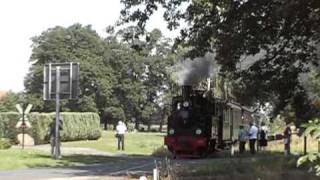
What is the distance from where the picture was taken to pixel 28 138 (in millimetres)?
47719

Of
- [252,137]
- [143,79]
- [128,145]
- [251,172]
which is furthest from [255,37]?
[143,79]

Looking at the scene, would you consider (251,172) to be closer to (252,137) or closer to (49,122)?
(252,137)

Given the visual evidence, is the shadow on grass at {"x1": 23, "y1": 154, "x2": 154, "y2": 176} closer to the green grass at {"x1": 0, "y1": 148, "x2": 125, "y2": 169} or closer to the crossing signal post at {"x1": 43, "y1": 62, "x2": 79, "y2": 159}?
the green grass at {"x1": 0, "y1": 148, "x2": 125, "y2": 169}

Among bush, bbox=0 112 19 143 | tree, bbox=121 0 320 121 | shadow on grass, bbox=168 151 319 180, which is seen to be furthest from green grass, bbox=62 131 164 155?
shadow on grass, bbox=168 151 319 180

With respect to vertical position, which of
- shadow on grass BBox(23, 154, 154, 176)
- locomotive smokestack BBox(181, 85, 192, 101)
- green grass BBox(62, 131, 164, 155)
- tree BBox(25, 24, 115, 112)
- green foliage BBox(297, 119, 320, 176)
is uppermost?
tree BBox(25, 24, 115, 112)

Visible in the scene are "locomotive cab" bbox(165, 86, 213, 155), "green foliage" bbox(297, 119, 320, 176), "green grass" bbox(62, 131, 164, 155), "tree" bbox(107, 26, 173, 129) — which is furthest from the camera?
"tree" bbox(107, 26, 173, 129)

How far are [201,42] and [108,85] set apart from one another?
257ft

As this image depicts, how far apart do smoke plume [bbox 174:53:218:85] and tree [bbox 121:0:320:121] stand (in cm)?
834

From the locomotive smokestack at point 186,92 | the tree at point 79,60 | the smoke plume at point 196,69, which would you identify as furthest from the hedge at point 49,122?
the tree at point 79,60

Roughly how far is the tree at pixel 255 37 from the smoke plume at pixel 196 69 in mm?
8341

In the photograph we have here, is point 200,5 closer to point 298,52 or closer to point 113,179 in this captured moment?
point 298,52

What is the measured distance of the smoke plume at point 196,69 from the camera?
3600cm

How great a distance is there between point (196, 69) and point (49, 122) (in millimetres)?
16696

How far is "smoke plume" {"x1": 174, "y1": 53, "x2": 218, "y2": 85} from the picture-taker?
3600 centimetres
